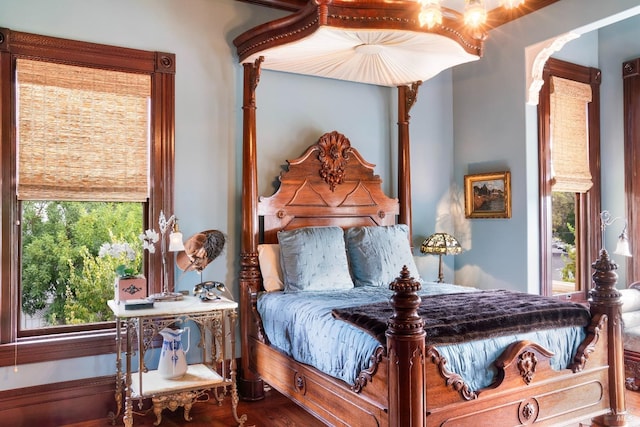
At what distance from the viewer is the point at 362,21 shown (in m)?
3.07

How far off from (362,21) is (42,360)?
117 inches

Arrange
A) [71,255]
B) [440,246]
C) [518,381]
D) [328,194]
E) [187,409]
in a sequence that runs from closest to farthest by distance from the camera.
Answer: [518,381]
[187,409]
[71,255]
[328,194]
[440,246]

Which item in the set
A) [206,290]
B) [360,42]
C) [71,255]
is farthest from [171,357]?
[360,42]

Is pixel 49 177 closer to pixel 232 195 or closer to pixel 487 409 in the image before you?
pixel 232 195

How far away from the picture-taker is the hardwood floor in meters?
3.32

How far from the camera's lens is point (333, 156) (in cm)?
435

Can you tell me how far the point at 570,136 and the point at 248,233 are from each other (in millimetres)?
3246

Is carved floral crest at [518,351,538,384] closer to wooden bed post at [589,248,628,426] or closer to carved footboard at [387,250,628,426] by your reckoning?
carved footboard at [387,250,628,426]

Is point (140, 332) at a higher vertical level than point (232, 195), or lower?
lower

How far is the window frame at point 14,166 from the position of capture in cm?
322

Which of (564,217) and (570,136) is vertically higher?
(570,136)

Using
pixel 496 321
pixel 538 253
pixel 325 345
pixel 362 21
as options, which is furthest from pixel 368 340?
pixel 538 253

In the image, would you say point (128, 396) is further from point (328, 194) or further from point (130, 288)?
point (328, 194)

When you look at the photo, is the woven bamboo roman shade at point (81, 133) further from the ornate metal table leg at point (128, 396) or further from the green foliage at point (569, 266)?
the green foliage at point (569, 266)
